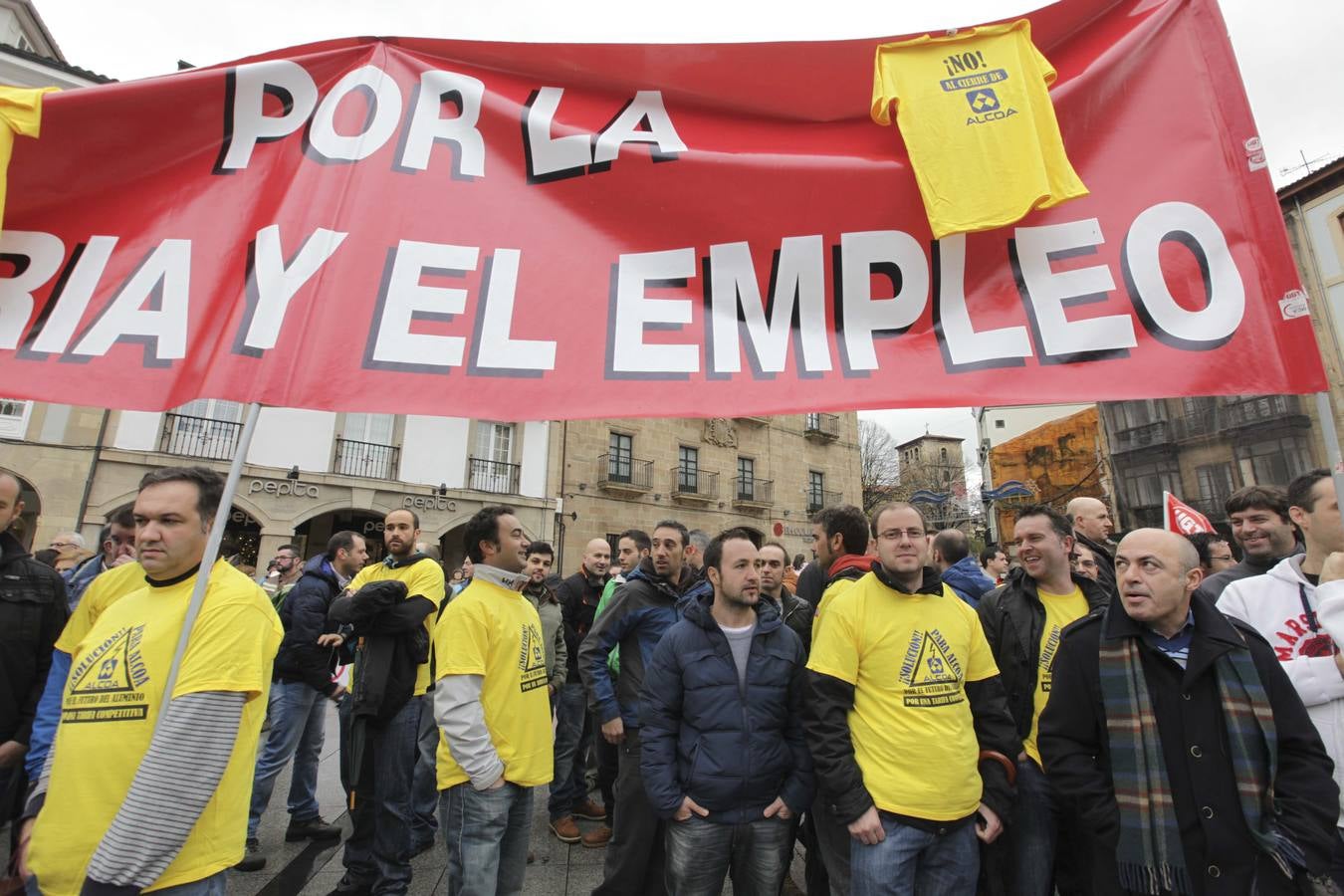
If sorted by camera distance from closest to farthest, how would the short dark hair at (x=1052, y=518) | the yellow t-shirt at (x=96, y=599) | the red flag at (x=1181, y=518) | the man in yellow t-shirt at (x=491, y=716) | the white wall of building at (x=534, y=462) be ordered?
the yellow t-shirt at (x=96, y=599) → the man in yellow t-shirt at (x=491, y=716) → the short dark hair at (x=1052, y=518) → the red flag at (x=1181, y=518) → the white wall of building at (x=534, y=462)

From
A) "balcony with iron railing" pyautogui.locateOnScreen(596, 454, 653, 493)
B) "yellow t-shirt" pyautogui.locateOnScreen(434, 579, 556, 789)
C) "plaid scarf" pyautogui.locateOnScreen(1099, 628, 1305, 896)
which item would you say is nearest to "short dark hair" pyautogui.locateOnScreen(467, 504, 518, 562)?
Result: "yellow t-shirt" pyautogui.locateOnScreen(434, 579, 556, 789)

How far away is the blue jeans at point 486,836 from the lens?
278 centimetres

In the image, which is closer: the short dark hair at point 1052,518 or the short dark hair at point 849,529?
the short dark hair at point 1052,518

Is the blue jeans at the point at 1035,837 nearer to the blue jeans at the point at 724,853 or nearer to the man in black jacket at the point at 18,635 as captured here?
the blue jeans at the point at 724,853

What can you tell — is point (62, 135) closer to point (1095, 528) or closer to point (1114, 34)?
A: point (1114, 34)

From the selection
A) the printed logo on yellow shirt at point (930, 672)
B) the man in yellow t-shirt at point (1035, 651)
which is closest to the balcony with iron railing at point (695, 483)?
the man in yellow t-shirt at point (1035, 651)

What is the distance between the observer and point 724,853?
104 inches

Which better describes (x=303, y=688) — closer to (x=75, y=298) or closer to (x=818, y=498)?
(x=75, y=298)

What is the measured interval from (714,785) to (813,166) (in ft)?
7.82

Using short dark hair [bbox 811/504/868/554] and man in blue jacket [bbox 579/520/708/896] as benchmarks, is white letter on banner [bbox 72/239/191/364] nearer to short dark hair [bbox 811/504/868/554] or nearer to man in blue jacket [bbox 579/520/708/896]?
man in blue jacket [bbox 579/520/708/896]

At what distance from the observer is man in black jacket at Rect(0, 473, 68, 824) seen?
2486 millimetres

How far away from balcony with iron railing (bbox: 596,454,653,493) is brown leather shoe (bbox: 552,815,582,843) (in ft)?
53.3

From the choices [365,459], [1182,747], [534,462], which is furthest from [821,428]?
[1182,747]

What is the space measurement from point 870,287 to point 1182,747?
169 centimetres
